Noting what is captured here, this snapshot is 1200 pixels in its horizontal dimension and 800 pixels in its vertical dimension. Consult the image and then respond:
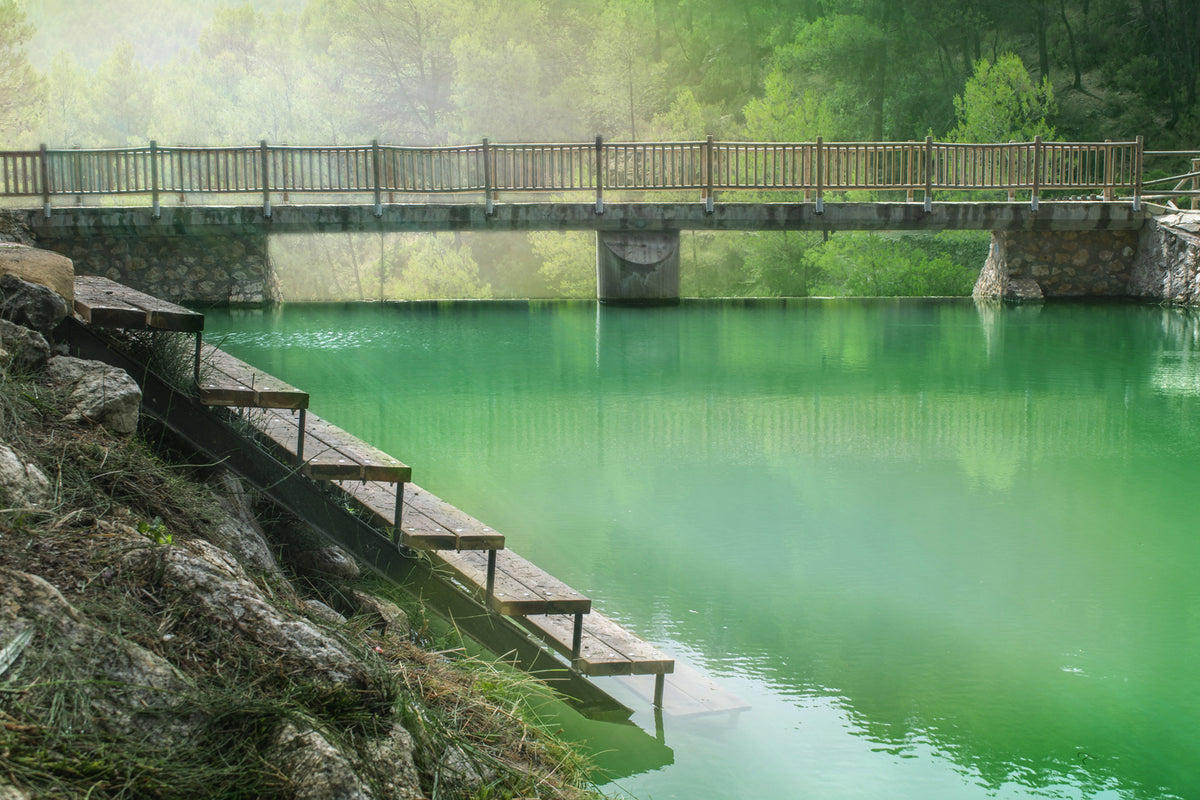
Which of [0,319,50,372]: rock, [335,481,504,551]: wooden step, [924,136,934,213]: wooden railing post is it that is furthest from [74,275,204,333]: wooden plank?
[924,136,934,213]: wooden railing post

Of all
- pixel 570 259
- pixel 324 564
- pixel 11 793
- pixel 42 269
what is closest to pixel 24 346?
pixel 42 269

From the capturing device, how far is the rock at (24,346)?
3.78 meters

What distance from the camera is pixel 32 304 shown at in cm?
425

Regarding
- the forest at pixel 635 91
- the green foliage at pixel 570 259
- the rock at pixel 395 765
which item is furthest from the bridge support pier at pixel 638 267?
the green foliage at pixel 570 259

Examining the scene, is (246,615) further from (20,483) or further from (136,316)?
(136,316)

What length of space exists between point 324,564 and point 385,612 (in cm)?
47

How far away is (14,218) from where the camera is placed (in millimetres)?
18047

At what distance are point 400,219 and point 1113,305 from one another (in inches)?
444

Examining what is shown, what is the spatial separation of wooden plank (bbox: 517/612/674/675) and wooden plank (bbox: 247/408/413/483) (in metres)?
0.75

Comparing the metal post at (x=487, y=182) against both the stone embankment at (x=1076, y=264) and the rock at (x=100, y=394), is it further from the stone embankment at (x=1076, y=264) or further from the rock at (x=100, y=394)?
the rock at (x=100, y=394)

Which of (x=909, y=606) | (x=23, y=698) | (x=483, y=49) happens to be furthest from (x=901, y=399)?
(x=483, y=49)

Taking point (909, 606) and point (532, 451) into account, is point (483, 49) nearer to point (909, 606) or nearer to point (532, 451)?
point (532, 451)

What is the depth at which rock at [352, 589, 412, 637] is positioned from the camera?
409 centimetres

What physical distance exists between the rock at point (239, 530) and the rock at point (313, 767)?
134 centimetres
